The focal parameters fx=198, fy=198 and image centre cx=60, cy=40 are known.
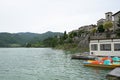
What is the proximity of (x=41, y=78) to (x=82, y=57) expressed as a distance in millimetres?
22630

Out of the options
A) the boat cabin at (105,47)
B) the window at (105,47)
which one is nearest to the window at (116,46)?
the boat cabin at (105,47)

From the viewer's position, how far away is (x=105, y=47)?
43.9 m

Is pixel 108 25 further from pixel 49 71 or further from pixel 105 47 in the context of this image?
pixel 49 71

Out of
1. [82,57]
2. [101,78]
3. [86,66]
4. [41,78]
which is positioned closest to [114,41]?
[82,57]

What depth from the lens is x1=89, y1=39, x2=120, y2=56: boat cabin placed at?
42231mm

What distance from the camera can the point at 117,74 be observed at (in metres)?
21.0

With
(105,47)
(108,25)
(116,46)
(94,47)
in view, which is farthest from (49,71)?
(108,25)

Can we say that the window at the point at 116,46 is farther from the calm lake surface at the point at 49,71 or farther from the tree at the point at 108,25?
the tree at the point at 108,25

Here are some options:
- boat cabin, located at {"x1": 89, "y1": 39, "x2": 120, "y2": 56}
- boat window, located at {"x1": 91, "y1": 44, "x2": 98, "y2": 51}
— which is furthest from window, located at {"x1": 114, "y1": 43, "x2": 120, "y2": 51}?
boat window, located at {"x1": 91, "y1": 44, "x2": 98, "y2": 51}

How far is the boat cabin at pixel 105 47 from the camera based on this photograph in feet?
139

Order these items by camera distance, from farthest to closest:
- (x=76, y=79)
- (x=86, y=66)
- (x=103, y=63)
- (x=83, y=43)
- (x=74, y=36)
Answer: (x=74, y=36), (x=83, y=43), (x=86, y=66), (x=103, y=63), (x=76, y=79)

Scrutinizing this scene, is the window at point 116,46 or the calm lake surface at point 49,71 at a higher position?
the window at point 116,46

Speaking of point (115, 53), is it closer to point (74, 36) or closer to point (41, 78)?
point (41, 78)

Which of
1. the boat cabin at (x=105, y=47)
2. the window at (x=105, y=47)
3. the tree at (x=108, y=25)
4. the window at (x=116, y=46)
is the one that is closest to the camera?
the window at (x=116, y=46)
